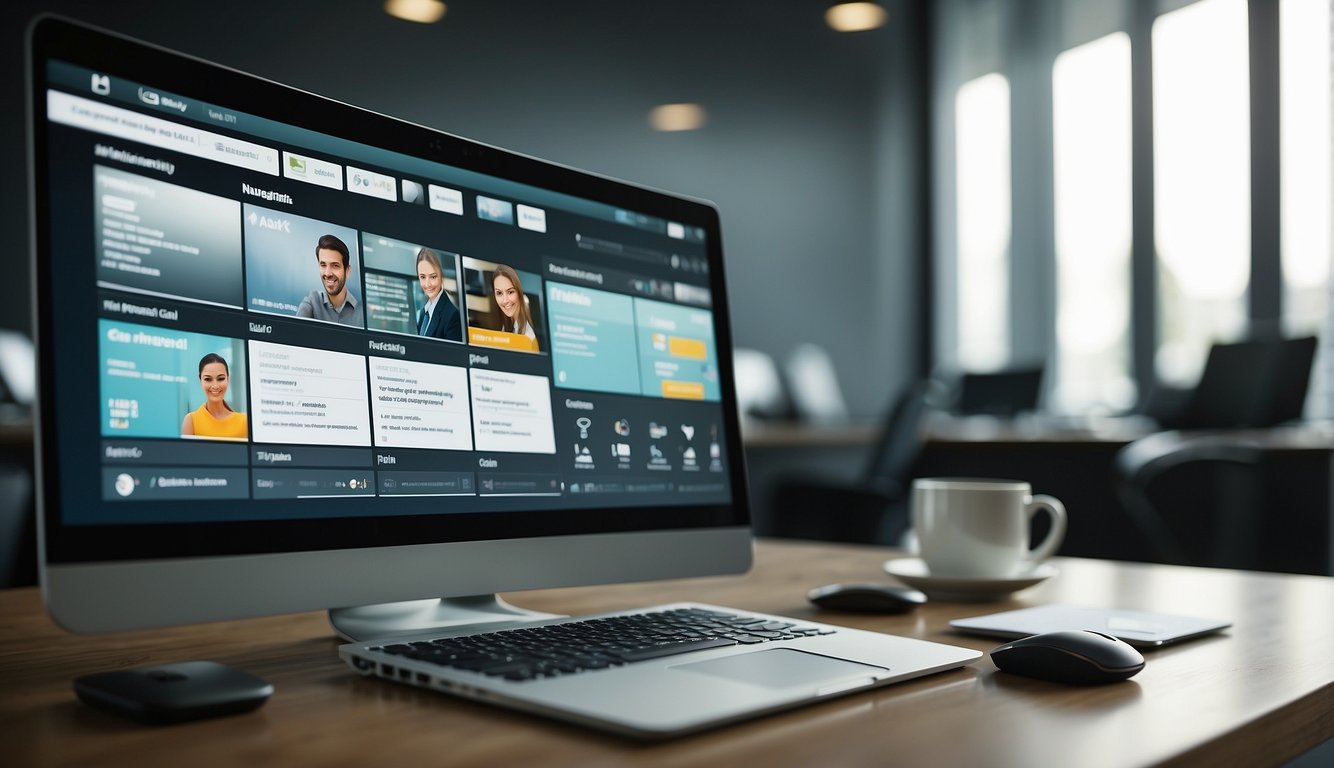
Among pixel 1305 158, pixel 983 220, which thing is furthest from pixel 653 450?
pixel 983 220

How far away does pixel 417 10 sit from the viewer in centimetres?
502

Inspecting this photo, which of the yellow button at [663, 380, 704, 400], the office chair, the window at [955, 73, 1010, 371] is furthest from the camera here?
the window at [955, 73, 1010, 371]

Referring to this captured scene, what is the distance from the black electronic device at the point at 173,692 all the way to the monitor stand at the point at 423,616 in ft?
0.53

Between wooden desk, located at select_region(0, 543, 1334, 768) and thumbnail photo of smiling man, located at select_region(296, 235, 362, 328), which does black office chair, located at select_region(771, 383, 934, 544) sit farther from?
thumbnail photo of smiling man, located at select_region(296, 235, 362, 328)

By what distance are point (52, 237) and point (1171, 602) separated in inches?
36.3

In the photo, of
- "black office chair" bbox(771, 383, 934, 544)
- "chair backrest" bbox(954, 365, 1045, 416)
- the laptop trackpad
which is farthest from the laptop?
"chair backrest" bbox(954, 365, 1045, 416)

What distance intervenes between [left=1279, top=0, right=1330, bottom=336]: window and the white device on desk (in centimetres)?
476

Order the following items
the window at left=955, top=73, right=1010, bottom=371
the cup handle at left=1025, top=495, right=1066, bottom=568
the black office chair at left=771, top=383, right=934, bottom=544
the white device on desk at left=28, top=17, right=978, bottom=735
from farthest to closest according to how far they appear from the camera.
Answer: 1. the window at left=955, top=73, right=1010, bottom=371
2. the black office chair at left=771, top=383, right=934, bottom=544
3. the cup handle at left=1025, top=495, right=1066, bottom=568
4. the white device on desk at left=28, top=17, right=978, bottom=735

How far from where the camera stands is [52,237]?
0.57 meters

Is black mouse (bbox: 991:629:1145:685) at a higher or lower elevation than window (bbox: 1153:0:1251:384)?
lower

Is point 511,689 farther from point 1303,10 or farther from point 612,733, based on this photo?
point 1303,10

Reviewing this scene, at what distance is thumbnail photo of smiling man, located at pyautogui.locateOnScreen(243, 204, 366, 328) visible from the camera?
0.66m

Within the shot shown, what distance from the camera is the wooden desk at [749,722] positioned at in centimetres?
47

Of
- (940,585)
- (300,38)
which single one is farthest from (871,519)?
(300,38)
